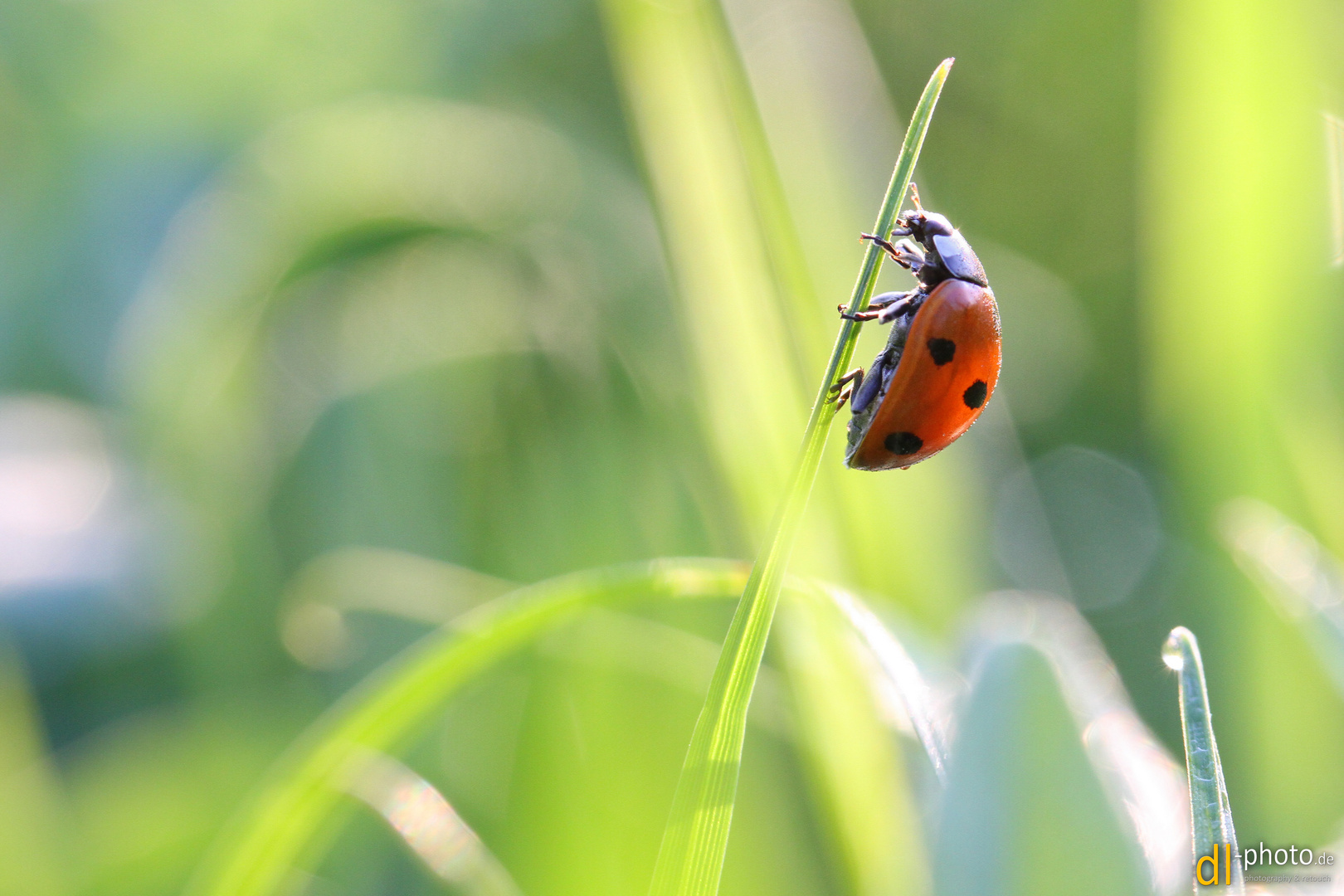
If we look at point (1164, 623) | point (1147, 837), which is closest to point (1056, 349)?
point (1164, 623)

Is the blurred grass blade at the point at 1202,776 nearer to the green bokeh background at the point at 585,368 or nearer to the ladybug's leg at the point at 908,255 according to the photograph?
the green bokeh background at the point at 585,368

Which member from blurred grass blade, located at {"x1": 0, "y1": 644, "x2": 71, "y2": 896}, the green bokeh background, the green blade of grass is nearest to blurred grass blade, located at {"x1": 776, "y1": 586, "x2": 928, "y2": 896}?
the green bokeh background

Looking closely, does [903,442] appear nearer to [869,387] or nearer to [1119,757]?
[869,387]

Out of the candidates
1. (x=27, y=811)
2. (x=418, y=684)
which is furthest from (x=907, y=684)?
(x=27, y=811)

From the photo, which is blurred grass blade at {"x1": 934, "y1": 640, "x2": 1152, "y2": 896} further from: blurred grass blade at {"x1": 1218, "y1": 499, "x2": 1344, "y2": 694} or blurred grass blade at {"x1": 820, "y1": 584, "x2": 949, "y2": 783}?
blurred grass blade at {"x1": 1218, "y1": 499, "x2": 1344, "y2": 694}

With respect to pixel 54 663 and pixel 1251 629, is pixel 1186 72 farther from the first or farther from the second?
pixel 54 663
